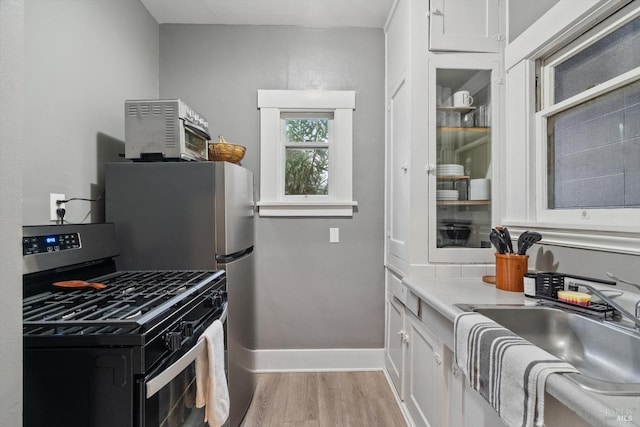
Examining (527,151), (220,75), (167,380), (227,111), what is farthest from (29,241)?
(527,151)

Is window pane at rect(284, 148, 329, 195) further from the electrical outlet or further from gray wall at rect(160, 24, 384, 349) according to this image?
the electrical outlet

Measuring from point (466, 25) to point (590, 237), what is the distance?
1.35 metres

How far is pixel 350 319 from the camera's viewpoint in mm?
2521

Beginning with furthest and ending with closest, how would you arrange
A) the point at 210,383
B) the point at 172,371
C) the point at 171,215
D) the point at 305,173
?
the point at 305,173, the point at 171,215, the point at 210,383, the point at 172,371

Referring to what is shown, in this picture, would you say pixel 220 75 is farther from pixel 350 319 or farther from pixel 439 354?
pixel 439 354

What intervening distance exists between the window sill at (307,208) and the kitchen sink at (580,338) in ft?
4.60

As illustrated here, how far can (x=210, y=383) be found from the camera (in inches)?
45.3

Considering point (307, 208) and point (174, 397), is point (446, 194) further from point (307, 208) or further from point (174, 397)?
point (174, 397)

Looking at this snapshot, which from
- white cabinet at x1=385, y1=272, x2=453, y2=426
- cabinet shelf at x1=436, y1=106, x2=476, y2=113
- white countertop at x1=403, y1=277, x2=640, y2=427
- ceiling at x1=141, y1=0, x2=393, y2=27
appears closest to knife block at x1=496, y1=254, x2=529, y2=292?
white countertop at x1=403, y1=277, x2=640, y2=427

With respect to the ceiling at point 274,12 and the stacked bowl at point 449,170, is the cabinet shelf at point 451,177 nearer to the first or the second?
the stacked bowl at point 449,170

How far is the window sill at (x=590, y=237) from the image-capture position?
1100 millimetres

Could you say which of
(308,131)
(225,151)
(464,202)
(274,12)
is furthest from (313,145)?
(464,202)

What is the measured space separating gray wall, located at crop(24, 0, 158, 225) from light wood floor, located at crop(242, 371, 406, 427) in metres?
→ 1.58

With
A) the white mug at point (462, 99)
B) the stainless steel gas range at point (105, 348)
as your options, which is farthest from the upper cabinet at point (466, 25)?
the stainless steel gas range at point (105, 348)
